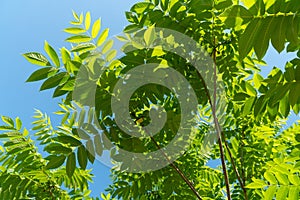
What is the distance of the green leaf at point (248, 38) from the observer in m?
1.38

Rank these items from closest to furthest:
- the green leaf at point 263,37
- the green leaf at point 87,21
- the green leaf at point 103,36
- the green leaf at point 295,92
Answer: the green leaf at point 263,37
the green leaf at point 295,92
the green leaf at point 103,36
the green leaf at point 87,21

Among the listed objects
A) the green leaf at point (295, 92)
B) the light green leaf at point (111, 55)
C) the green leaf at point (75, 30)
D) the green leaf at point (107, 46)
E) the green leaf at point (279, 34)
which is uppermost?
the green leaf at point (75, 30)

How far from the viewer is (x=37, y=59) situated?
197 cm

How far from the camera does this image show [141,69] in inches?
77.5

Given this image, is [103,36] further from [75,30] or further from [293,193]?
[293,193]

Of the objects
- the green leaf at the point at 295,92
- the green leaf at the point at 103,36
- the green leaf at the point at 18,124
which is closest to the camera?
the green leaf at the point at 295,92

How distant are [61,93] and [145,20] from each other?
68cm

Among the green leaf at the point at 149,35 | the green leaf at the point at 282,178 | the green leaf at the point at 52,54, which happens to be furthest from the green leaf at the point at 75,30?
the green leaf at the point at 282,178

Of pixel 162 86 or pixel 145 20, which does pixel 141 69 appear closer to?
pixel 162 86

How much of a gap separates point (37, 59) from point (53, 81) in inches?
6.2

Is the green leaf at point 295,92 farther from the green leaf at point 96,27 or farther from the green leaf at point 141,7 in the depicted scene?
the green leaf at point 96,27

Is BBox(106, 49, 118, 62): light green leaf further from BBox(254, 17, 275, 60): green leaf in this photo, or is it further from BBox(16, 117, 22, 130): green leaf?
BBox(16, 117, 22, 130): green leaf

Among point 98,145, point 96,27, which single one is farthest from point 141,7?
point 98,145

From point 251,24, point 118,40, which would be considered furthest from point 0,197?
point 251,24
